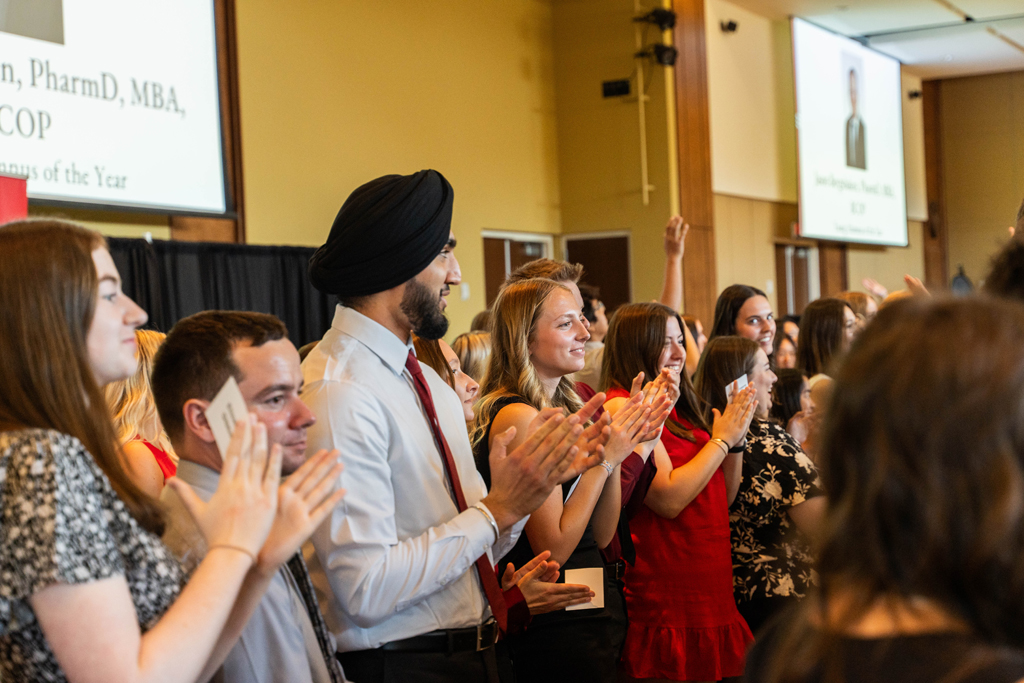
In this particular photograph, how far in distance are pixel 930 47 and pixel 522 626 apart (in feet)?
42.1

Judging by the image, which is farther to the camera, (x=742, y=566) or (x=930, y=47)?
(x=930, y=47)

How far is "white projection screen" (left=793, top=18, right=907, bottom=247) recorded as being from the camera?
36.7 ft

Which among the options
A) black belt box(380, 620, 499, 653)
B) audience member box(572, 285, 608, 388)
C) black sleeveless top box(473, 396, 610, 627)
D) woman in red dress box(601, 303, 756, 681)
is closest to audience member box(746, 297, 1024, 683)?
black belt box(380, 620, 499, 653)

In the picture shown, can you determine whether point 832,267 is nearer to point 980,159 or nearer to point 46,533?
point 980,159

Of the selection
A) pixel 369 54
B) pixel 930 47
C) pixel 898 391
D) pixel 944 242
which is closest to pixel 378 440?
pixel 898 391

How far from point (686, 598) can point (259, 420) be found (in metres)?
1.64

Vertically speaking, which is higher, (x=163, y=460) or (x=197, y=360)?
(x=197, y=360)

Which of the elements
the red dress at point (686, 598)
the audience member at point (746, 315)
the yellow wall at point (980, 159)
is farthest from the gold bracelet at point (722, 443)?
the yellow wall at point (980, 159)

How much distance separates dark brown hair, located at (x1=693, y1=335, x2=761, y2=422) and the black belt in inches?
63.0

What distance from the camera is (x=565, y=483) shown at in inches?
103

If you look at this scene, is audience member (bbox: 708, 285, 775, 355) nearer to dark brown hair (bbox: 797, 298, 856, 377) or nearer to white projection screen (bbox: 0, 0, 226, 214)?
dark brown hair (bbox: 797, 298, 856, 377)

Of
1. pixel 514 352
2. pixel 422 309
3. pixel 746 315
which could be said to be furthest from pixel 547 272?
pixel 746 315

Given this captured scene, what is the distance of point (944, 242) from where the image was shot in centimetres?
1491

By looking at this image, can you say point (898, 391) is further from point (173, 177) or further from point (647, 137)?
point (647, 137)
